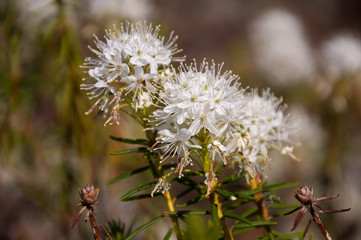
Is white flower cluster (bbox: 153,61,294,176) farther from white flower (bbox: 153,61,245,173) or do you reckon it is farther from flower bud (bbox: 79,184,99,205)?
flower bud (bbox: 79,184,99,205)

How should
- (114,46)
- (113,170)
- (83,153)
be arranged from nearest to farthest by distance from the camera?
(114,46)
(83,153)
(113,170)

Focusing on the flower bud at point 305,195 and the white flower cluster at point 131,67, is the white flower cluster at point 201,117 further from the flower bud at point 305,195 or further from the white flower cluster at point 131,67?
the flower bud at point 305,195

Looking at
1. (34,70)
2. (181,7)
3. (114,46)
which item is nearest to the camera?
(114,46)

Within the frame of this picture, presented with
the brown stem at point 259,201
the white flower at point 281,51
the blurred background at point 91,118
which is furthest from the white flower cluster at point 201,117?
the white flower at point 281,51

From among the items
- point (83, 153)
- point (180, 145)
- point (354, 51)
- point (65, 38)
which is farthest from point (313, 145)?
point (180, 145)

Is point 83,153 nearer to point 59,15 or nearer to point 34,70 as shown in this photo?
point 59,15
